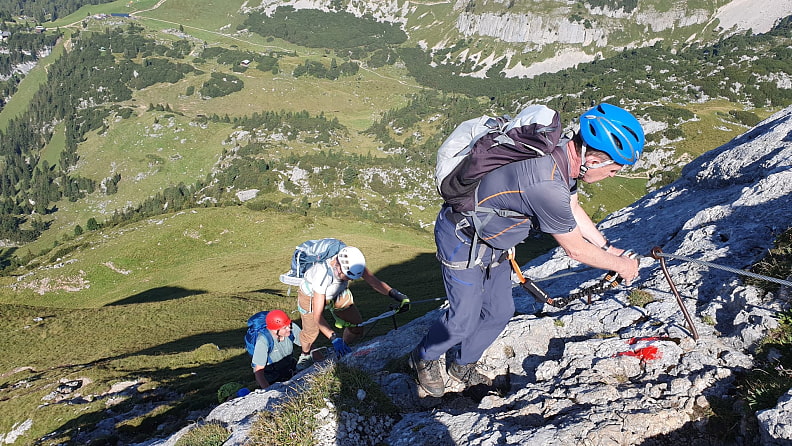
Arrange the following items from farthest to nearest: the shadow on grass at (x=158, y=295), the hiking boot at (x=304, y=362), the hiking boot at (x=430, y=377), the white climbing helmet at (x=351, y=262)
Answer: the shadow on grass at (x=158, y=295) → the hiking boot at (x=304, y=362) → the white climbing helmet at (x=351, y=262) → the hiking boot at (x=430, y=377)

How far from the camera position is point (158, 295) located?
5869 cm

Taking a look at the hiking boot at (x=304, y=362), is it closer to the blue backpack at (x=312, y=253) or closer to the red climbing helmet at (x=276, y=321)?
the red climbing helmet at (x=276, y=321)

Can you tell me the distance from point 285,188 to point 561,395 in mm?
112194

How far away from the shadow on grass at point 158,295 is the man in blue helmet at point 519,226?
187ft

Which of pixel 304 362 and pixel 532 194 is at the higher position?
pixel 532 194

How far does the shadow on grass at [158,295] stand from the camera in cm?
5730

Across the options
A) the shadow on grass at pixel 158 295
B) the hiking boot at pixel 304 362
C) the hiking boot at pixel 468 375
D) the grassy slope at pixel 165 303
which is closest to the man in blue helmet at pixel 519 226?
the hiking boot at pixel 468 375

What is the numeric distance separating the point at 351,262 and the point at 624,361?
268 inches

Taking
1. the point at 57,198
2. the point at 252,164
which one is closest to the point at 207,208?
the point at 252,164

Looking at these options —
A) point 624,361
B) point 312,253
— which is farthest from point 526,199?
point 312,253

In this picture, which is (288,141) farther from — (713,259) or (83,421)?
(713,259)

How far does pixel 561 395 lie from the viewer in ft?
24.6

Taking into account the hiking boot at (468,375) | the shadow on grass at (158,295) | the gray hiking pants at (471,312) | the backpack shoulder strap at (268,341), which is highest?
the gray hiking pants at (471,312)

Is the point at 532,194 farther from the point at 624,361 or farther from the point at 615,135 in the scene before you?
the point at 624,361
